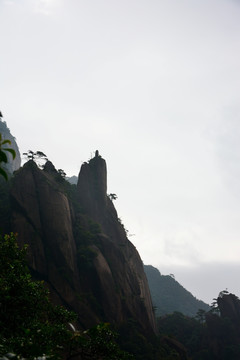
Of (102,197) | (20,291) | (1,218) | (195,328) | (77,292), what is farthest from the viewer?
(195,328)

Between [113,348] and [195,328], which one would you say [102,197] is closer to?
[113,348]

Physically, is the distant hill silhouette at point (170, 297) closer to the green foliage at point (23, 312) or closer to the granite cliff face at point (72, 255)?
the granite cliff face at point (72, 255)


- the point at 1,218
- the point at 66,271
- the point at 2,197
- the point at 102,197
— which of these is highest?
the point at 102,197

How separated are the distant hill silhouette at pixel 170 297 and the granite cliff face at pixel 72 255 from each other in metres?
68.5

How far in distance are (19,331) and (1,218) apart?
87.2 ft

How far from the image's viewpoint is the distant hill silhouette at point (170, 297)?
10475 cm

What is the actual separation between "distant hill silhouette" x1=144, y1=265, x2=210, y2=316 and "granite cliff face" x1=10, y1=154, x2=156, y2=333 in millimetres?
68493

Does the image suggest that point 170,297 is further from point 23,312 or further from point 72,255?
point 23,312

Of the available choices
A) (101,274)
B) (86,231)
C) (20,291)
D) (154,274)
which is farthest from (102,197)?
(154,274)

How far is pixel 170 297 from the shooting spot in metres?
112

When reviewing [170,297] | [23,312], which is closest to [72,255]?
[23,312]

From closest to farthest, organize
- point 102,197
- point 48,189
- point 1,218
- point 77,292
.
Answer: point 77,292 < point 1,218 < point 48,189 < point 102,197

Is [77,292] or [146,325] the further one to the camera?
[146,325]

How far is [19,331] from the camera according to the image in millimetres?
10328
